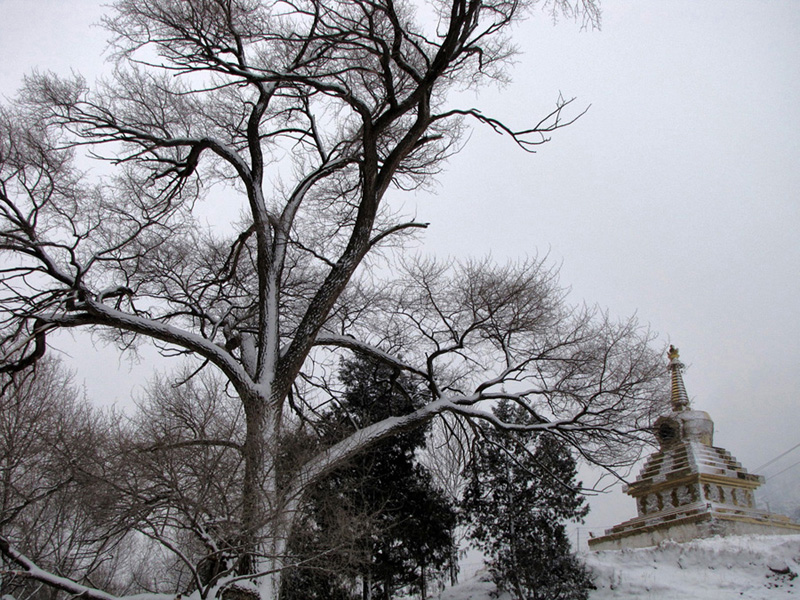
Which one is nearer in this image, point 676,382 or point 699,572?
point 699,572

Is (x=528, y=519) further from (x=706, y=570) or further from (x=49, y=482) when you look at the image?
(x=49, y=482)

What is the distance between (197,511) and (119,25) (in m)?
7.24

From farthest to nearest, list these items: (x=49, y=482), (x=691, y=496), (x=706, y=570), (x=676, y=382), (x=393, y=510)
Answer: (x=676, y=382) → (x=691, y=496) → (x=393, y=510) → (x=706, y=570) → (x=49, y=482)

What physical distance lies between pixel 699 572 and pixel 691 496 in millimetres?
6648

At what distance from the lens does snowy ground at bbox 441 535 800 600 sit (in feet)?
39.3

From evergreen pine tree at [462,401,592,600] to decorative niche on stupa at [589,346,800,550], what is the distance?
4178 millimetres

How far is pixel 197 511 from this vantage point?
18.8ft

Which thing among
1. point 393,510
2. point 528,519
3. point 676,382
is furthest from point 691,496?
point 393,510

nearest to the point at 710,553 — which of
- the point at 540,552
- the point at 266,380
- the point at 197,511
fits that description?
the point at 540,552

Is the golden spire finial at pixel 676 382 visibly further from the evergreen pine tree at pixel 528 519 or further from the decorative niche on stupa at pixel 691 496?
the evergreen pine tree at pixel 528 519

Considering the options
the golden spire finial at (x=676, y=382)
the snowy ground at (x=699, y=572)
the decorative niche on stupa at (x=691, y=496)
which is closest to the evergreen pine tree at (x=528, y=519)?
the snowy ground at (x=699, y=572)

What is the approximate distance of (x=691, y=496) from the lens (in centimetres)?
1927

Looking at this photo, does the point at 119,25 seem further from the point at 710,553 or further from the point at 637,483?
the point at 637,483

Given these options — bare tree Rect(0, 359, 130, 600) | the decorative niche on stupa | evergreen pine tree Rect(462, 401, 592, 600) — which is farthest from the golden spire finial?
bare tree Rect(0, 359, 130, 600)
